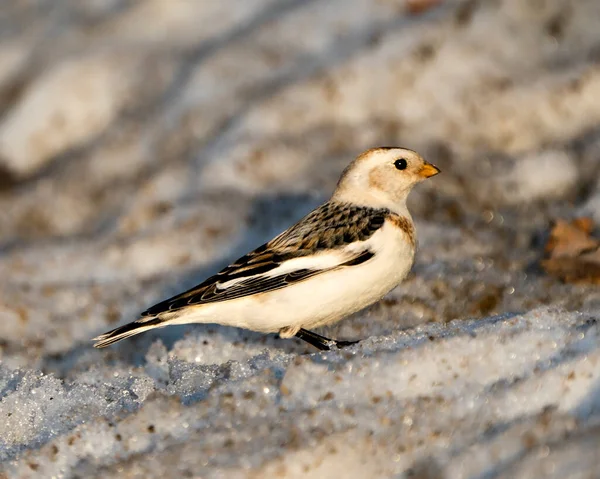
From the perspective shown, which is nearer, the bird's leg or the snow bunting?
the snow bunting

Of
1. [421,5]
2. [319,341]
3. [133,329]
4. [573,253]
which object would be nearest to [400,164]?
[319,341]

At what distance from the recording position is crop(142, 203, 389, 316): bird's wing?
4.44 meters

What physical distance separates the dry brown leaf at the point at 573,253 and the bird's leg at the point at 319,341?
4.74 ft

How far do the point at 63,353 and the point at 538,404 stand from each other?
3.05 metres

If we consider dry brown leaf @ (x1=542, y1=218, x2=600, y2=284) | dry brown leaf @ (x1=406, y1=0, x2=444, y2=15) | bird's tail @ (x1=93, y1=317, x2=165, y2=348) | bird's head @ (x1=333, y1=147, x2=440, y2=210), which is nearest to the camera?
bird's tail @ (x1=93, y1=317, x2=165, y2=348)

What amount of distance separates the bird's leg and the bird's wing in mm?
385

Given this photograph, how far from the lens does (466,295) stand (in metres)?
5.24

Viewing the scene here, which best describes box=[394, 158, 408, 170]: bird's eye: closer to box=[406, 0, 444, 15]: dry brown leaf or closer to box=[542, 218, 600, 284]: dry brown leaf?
box=[542, 218, 600, 284]: dry brown leaf

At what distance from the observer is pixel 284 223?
20.7 feet

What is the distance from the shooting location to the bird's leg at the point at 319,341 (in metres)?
4.63

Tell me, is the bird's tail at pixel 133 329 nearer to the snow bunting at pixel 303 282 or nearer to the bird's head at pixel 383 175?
the snow bunting at pixel 303 282

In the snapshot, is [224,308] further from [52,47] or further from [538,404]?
[52,47]

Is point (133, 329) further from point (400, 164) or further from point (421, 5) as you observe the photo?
point (421, 5)

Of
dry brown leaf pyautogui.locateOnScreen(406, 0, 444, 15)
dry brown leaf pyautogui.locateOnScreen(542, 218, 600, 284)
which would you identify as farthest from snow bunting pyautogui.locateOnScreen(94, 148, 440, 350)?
dry brown leaf pyautogui.locateOnScreen(406, 0, 444, 15)
